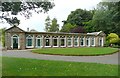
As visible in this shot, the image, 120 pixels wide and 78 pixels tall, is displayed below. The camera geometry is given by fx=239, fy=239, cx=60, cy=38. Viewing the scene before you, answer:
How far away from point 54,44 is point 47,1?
1252 inches

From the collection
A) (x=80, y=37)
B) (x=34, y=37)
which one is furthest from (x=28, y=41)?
(x=80, y=37)

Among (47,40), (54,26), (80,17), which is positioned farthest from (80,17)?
(47,40)

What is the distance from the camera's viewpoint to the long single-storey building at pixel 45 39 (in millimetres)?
37562

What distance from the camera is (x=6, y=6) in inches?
386

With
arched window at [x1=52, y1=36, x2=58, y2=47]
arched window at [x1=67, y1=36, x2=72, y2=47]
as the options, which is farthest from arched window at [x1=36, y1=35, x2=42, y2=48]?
arched window at [x1=67, y1=36, x2=72, y2=47]

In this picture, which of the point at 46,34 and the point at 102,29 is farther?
the point at 102,29

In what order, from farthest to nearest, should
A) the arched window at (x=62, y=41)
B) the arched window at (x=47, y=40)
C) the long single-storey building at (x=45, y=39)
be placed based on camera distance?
the arched window at (x=62, y=41) < the arched window at (x=47, y=40) < the long single-storey building at (x=45, y=39)

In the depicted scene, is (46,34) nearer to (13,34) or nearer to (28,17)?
(13,34)

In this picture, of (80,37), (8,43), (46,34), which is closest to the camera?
(8,43)

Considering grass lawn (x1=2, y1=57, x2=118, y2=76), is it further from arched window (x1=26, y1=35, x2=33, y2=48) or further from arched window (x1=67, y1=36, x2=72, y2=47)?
arched window (x1=67, y1=36, x2=72, y2=47)

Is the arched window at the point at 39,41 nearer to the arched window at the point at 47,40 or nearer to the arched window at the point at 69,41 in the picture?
the arched window at the point at 47,40

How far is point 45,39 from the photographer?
41.0 m

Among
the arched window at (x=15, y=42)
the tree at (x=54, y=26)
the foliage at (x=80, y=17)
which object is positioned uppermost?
the foliage at (x=80, y=17)

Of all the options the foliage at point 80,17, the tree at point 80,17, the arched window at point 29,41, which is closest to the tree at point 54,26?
the foliage at point 80,17
